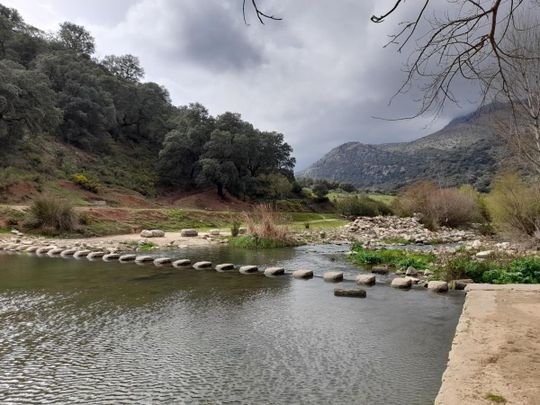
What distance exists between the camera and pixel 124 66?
7644cm

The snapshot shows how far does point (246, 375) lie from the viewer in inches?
200

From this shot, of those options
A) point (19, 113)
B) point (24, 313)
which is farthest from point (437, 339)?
point (19, 113)

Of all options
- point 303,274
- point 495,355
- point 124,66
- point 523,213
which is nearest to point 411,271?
point 303,274

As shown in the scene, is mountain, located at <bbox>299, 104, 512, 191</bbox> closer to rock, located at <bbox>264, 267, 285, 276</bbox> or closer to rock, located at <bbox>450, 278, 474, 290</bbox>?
rock, located at <bbox>450, 278, 474, 290</bbox>

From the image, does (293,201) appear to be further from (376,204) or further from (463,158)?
(463,158)

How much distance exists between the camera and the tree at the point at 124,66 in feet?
249

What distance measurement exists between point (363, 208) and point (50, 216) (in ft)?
104

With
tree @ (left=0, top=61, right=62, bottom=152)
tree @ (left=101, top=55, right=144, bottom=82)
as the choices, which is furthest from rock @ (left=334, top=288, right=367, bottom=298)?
tree @ (left=101, top=55, right=144, bottom=82)

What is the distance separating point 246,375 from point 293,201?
2017 inches

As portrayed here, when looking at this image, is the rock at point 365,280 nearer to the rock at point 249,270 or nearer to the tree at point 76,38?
the rock at point 249,270

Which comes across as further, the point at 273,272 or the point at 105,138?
the point at 105,138

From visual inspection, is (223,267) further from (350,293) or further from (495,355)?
(495,355)

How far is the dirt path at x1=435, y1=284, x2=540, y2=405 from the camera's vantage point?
353 centimetres

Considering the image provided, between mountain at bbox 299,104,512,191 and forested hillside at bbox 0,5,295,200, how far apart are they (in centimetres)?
2252
